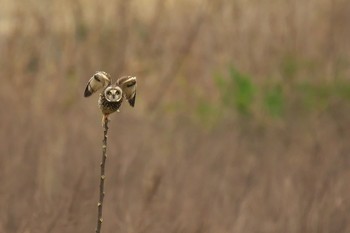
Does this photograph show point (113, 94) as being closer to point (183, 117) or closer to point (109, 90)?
point (109, 90)

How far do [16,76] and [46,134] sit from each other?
651mm

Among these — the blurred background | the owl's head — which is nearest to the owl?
the owl's head

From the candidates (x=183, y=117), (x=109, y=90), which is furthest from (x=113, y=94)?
(x=183, y=117)

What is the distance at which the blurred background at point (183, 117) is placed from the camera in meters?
2.91

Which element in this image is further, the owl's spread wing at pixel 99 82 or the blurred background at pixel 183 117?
the blurred background at pixel 183 117

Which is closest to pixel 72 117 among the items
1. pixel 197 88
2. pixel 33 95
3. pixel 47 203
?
pixel 33 95

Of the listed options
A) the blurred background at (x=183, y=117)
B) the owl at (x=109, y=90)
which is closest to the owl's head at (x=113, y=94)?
the owl at (x=109, y=90)

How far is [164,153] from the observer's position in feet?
13.2

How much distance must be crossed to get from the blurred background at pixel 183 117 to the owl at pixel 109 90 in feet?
2.77

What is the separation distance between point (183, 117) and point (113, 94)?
12.0 ft

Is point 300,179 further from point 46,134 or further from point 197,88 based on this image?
point 197,88

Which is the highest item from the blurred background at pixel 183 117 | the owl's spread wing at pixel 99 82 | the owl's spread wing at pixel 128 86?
the owl's spread wing at pixel 99 82

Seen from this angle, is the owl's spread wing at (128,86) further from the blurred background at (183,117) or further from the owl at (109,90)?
the blurred background at (183,117)

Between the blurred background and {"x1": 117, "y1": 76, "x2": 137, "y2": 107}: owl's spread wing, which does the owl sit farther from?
the blurred background
